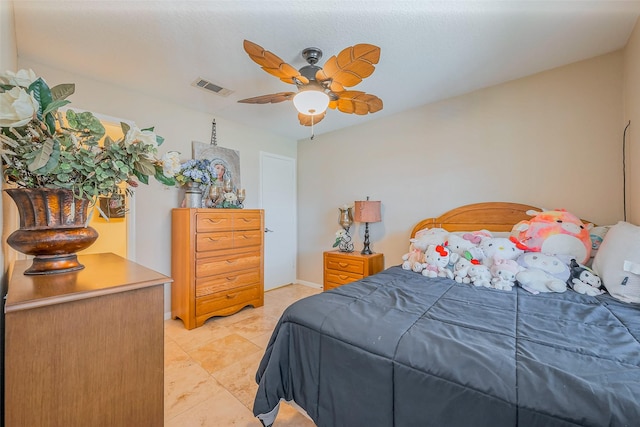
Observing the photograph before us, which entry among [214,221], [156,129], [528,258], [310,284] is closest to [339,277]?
[310,284]

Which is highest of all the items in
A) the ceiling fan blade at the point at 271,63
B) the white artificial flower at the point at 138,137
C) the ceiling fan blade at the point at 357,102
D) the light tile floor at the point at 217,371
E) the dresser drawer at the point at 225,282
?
the ceiling fan blade at the point at 271,63

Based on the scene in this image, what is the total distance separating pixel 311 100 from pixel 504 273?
1843mm

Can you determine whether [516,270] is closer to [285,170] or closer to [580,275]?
[580,275]

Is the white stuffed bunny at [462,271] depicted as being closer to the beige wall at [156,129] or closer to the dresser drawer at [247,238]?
the dresser drawer at [247,238]

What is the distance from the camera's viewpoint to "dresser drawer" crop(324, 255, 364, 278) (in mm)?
3125

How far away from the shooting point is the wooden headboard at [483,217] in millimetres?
2470

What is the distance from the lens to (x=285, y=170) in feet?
14.0

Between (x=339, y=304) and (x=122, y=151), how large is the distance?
47.7 inches

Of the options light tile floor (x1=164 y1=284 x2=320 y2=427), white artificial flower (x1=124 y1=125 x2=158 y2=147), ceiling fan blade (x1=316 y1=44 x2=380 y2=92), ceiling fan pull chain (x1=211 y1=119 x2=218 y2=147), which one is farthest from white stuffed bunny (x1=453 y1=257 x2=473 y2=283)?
ceiling fan pull chain (x1=211 y1=119 x2=218 y2=147)

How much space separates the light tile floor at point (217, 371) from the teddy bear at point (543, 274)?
5.47 ft

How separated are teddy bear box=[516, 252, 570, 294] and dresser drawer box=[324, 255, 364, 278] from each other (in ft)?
5.15

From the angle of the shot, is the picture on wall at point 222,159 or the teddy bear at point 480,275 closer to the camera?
the teddy bear at point 480,275

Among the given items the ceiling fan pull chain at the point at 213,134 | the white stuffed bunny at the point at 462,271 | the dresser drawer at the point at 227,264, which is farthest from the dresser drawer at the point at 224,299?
the white stuffed bunny at the point at 462,271

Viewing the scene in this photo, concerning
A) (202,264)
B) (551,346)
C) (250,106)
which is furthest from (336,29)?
(202,264)
